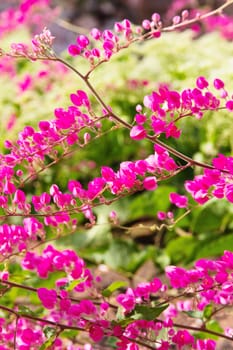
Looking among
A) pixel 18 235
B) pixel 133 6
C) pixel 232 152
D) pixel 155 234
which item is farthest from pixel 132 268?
pixel 133 6

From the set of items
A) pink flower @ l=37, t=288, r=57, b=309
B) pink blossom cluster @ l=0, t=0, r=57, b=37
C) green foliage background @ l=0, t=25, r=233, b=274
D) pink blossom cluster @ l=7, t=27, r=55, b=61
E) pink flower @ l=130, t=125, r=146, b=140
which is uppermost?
pink blossom cluster @ l=0, t=0, r=57, b=37

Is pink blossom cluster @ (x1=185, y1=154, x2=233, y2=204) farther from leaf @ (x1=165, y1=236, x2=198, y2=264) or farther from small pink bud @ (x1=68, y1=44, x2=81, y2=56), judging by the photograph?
leaf @ (x1=165, y1=236, x2=198, y2=264)

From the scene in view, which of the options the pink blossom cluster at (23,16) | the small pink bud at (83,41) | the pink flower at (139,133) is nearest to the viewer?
the pink flower at (139,133)

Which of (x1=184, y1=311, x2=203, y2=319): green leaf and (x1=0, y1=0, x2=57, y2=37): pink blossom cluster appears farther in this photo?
(x1=0, y1=0, x2=57, y2=37): pink blossom cluster

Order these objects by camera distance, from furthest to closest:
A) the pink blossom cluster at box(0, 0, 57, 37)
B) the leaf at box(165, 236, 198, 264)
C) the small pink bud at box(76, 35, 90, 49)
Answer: the pink blossom cluster at box(0, 0, 57, 37) → the leaf at box(165, 236, 198, 264) → the small pink bud at box(76, 35, 90, 49)

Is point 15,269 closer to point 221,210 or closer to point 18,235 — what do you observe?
point 221,210

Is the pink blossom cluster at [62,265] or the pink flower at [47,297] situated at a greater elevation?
the pink blossom cluster at [62,265]

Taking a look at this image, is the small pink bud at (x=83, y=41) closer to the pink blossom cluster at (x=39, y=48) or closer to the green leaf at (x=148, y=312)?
the pink blossom cluster at (x=39, y=48)

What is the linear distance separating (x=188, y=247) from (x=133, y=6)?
7288 millimetres

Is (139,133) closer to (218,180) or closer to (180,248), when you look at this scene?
(218,180)

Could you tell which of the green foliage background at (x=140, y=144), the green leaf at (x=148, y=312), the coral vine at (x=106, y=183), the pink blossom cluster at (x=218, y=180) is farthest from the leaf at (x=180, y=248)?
the pink blossom cluster at (x=218, y=180)

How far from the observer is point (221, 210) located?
12.0 feet

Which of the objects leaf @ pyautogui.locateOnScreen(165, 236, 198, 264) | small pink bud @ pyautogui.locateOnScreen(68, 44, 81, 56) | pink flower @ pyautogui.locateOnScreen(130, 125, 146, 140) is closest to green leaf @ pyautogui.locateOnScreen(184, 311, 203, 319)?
pink flower @ pyautogui.locateOnScreen(130, 125, 146, 140)

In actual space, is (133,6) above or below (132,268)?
above
